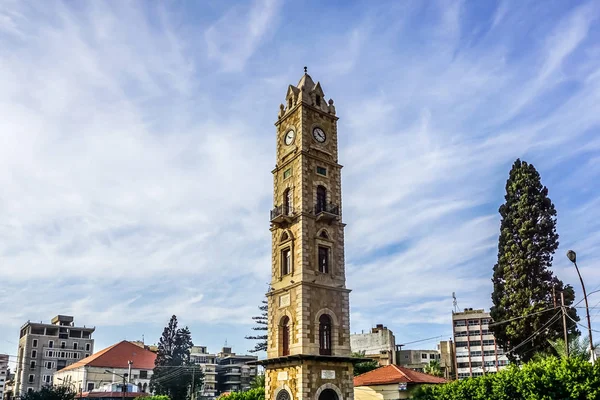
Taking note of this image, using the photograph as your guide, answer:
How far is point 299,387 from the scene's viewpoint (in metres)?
34.8

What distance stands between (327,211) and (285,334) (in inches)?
352

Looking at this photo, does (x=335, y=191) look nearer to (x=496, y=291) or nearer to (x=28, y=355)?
(x=496, y=291)

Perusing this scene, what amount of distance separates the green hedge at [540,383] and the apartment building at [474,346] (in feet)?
217

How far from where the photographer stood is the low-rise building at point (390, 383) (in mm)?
39656

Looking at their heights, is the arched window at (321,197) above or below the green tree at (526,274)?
above

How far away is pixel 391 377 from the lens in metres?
41.1

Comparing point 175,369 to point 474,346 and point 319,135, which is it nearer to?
point 319,135

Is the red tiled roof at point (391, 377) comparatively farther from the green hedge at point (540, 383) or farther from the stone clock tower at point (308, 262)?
the green hedge at point (540, 383)

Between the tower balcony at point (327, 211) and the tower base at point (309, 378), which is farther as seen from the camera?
the tower balcony at point (327, 211)

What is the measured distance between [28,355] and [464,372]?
8334cm

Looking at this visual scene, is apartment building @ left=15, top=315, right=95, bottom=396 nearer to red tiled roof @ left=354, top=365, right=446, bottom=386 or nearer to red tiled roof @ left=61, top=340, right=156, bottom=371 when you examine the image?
red tiled roof @ left=61, top=340, right=156, bottom=371

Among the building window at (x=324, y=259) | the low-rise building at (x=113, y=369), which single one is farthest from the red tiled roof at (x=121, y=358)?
the building window at (x=324, y=259)

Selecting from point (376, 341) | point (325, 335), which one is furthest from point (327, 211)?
point (376, 341)

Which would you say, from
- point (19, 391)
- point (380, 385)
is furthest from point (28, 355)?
point (380, 385)
